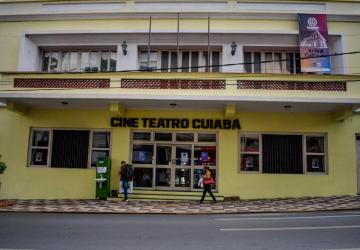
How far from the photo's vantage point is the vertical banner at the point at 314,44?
16391 millimetres

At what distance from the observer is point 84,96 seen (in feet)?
48.4

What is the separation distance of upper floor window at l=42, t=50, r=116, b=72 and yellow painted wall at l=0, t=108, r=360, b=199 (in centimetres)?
259

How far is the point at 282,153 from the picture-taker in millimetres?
16062

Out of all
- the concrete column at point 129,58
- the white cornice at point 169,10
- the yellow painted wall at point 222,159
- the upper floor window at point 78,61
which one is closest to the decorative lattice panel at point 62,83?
the yellow painted wall at point 222,159

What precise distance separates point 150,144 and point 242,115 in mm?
4341

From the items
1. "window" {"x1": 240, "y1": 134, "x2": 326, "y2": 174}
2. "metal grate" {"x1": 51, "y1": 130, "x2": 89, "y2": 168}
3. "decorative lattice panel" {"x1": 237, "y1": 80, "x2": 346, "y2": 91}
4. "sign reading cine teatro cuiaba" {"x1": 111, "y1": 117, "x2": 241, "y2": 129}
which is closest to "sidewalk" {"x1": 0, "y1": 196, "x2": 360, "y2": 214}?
"window" {"x1": 240, "y1": 134, "x2": 326, "y2": 174}

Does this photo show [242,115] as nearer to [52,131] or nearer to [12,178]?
[52,131]

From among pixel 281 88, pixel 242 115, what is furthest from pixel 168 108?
pixel 281 88

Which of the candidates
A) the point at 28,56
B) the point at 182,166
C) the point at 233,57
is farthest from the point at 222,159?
the point at 28,56

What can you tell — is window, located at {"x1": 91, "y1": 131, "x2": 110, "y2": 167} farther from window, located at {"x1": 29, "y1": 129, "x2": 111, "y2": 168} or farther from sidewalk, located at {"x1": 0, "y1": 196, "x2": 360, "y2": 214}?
sidewalk, located at {"x1": 0, "y1": 196, "x2": 360, "y2": 214}

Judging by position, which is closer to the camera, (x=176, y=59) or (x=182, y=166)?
(x=182, y=166)

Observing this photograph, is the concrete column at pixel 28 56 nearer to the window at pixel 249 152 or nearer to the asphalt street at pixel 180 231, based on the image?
the asphalt street at pixel 180 231

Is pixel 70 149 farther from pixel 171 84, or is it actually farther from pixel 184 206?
pixel 184 206

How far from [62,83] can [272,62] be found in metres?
9.84
